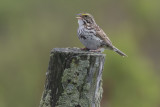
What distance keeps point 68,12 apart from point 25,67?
87.3 inches

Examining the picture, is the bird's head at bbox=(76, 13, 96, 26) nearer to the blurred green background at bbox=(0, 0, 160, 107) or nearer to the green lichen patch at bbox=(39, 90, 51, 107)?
the green lichen patch at bbox=(39, 90, 51, 107)

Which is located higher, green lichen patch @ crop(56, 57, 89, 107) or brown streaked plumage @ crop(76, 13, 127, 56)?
brown streaked plumage @ crop(76, 13, 127, 56)

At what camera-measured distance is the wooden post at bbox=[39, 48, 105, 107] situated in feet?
19.4

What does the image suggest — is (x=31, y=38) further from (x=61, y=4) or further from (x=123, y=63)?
(x=123, y=63)

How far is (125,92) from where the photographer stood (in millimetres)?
14531

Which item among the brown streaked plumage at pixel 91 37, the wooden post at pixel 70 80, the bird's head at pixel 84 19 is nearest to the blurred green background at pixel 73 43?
the bird's head at pixel 84 19

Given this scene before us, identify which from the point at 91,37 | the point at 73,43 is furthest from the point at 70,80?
the point at 73,43

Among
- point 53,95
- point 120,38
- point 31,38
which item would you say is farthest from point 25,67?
point 53,95

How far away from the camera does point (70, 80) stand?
594 cm

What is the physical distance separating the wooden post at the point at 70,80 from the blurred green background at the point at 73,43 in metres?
8.10

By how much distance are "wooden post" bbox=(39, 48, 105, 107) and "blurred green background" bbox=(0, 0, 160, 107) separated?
8099 mm

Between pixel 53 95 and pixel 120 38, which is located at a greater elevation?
pixel 120 38

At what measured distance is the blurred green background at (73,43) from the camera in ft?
47.7

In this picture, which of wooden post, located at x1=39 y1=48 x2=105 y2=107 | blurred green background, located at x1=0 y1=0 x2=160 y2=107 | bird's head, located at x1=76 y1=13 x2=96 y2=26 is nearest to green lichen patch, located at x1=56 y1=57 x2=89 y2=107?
wooden post, located at x1=39 y1=48 x2=105 y2=107
